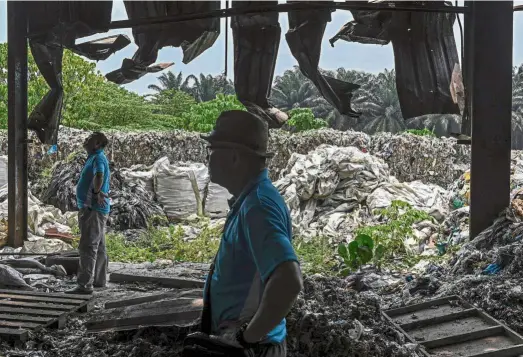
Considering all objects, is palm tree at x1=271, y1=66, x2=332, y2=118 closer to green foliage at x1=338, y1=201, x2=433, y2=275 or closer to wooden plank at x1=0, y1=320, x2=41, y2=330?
green foliage at x1=338, y1=201, x2=433, y2=275

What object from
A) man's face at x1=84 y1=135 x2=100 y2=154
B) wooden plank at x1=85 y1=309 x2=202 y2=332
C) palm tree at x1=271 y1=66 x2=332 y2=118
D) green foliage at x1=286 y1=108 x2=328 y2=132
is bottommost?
wooden plank at x1=85 y1=309 x2=202 y2=332

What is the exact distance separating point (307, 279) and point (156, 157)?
36.8 feet

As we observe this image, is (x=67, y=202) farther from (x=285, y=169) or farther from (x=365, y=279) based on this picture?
(x=365, y=279)

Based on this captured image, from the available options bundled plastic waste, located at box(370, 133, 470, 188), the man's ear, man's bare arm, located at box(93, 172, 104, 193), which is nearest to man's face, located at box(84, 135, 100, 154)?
man's bare arm, located at box(93, 172, 104, 193)

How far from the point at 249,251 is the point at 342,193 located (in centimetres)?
1073

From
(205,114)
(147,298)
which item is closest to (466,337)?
(147,298)

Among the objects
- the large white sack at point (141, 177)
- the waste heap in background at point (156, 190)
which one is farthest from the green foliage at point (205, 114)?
the waste heap in background at point (156, 190)

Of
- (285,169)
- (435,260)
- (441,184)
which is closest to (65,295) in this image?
(435,260)

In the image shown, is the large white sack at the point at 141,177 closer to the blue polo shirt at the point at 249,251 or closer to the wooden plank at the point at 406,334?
the wooden plank at the point at 406,334

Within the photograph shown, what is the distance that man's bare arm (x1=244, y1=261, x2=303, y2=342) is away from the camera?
Result: 2279 millimetres

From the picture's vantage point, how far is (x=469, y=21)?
20.3 ft

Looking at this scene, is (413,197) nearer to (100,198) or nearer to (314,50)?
(314,50)

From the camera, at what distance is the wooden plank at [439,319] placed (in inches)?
203

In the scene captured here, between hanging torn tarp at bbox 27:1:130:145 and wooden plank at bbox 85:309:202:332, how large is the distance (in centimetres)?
329
